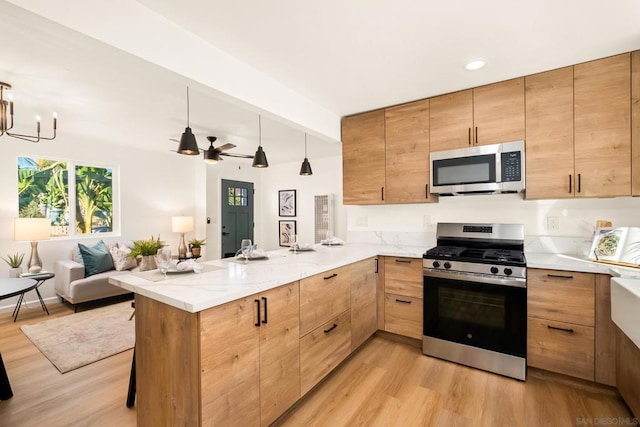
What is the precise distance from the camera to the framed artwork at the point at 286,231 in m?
6.41

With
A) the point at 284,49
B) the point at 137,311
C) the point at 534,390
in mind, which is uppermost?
the point at 284,49

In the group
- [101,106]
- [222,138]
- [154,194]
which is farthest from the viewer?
[154,194]

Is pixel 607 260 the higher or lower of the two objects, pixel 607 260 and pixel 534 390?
the higher

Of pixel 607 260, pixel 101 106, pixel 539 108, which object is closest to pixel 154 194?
pixel 101 106

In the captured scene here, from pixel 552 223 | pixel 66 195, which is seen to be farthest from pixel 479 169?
pixel 66 195

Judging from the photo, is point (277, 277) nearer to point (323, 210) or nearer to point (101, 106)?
point (101, 106)

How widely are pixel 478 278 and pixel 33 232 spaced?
4.91 meters

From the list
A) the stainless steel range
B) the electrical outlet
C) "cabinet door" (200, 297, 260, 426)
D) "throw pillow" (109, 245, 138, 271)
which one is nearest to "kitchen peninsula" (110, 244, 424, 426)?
"cabinet door" (200, 297, 260, 426)

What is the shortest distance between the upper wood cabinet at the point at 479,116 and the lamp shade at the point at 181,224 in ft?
14.2

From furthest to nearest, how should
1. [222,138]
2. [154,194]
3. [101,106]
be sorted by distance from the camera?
1. [154,194]
2. [222,138]
3. [101,106]

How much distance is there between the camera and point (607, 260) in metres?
2.00

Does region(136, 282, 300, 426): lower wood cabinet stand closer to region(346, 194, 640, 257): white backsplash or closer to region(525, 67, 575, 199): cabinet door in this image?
region(346, 194, 640, 257): white backsplash

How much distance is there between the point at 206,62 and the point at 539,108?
101 inches

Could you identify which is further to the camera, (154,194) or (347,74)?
(154,194)
